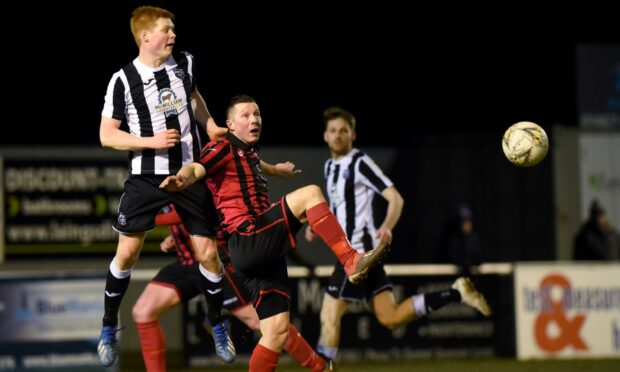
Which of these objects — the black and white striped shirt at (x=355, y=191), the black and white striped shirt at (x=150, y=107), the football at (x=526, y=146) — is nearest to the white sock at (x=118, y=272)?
the black and white striped shirt at (x=150, y=107)

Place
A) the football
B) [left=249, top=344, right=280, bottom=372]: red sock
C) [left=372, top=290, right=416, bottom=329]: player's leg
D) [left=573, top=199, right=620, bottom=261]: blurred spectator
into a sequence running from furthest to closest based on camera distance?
[left=573, top=199, right=620, bottom=261]: blurred spectator < [left=372, top=290, right=416, bottom=329]: player's leg < the football < [left=249, top=344, right=280, bottom=372]: red sock

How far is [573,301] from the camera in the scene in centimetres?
1373

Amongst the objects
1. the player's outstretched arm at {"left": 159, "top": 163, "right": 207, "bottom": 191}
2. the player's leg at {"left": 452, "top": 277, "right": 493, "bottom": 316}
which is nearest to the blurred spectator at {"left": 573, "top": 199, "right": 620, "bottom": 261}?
the player's leg at {"left": 452, "top": 277, "right": 493, "bottom": 316}

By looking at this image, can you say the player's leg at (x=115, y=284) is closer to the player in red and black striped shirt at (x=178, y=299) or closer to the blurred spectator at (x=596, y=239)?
the player in red and black striped shirt at (x=178, y=299)

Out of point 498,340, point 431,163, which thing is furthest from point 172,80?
point 431,163

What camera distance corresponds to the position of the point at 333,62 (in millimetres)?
18969

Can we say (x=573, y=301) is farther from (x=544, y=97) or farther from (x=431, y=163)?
(x=544, y=97)

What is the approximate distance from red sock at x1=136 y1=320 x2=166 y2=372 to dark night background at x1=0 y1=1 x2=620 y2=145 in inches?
290

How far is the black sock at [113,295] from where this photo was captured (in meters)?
8.62

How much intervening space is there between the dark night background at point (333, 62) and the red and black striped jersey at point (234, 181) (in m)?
8.10

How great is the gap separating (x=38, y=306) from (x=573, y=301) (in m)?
5.05

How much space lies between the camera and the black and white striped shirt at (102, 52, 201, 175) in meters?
8.34

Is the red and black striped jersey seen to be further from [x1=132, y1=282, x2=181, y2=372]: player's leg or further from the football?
the football

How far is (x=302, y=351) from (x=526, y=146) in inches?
77.6
